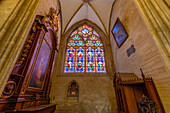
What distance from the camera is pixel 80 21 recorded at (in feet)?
27.6

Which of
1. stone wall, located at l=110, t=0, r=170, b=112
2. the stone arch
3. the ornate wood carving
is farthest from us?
the stone arch

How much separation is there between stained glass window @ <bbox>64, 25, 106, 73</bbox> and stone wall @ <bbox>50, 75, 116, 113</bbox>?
0.78 m

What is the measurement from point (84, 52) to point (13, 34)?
5593mm

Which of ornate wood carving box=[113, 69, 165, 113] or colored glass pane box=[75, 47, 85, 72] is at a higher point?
colored glass pane box=[75, 47, 85, 72]

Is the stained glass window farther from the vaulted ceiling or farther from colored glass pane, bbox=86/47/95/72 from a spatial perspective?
the vaulted ceiling

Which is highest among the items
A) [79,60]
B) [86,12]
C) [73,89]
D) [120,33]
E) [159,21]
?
[86,12]

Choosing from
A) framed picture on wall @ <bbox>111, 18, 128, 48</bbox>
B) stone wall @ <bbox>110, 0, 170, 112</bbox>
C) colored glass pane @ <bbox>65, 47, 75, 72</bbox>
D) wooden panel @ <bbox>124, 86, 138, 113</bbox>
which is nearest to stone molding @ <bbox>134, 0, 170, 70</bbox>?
stone wall @ <bbox>110, 0, 170, 112</bbox>

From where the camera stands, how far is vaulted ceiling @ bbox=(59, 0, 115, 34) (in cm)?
682

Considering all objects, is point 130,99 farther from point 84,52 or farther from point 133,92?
point 84,52

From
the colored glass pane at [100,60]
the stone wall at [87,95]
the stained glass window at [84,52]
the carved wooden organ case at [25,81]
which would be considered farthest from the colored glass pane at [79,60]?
the carved wooden organ case at [25,81]

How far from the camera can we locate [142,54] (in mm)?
3395

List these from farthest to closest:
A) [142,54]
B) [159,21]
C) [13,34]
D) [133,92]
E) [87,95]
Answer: [87,95]
[142,54]
[133,92]
[159,21]
[13,34]

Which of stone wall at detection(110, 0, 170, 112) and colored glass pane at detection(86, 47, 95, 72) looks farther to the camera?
colored glass pane at detection(86, 47, 95, 72)

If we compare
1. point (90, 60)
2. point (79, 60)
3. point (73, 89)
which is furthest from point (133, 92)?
point (79, 60)
